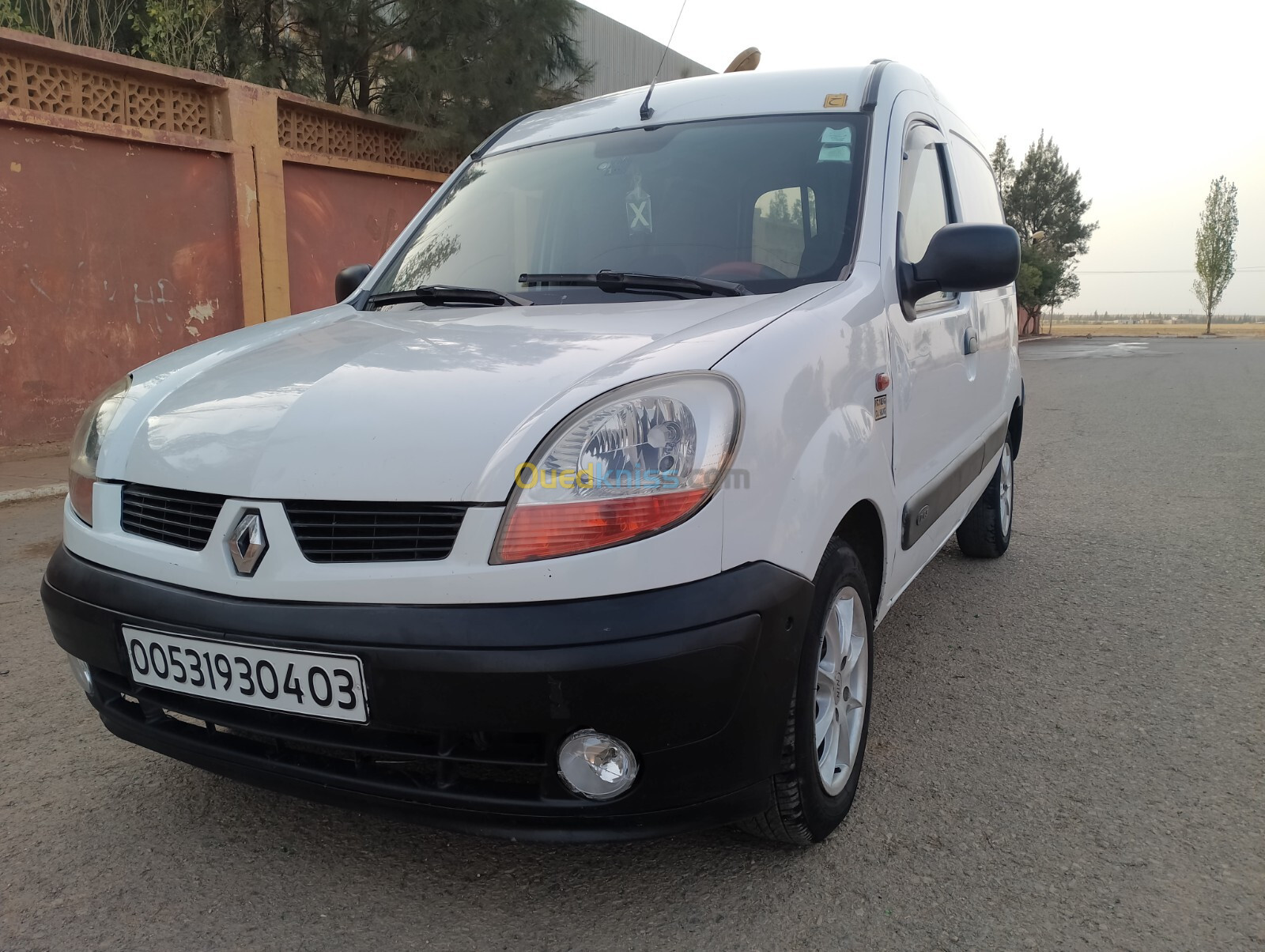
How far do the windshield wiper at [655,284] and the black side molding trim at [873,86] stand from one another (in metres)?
0.78

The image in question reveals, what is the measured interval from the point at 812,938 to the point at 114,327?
7662 mm

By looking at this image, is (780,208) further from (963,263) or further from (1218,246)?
(1218,246)

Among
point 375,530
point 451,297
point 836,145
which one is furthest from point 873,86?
point 375,530

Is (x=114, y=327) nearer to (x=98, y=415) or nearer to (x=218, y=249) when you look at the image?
(x=218, y=249)

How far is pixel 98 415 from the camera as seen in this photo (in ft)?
7.37

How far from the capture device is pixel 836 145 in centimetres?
267

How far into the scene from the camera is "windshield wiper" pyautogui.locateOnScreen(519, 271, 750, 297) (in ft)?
7.74

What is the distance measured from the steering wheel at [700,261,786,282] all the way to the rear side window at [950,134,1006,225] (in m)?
1.44

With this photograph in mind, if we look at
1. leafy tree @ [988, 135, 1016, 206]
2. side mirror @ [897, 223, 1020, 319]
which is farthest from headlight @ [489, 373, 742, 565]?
leafy tree @ [988, 135, 1016, 206]

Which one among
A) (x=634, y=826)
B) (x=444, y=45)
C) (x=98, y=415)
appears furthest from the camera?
(x=444, y=45)

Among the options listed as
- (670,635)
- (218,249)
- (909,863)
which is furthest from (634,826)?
(218,249)

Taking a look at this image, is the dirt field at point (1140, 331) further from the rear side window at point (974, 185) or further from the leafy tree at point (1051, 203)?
the rear side window at point (974, 185)

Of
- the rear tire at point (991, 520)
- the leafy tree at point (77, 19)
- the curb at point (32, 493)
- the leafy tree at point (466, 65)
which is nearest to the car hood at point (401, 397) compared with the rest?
the rear tire at point (991, 520)

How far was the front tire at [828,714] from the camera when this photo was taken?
1.89 meters
